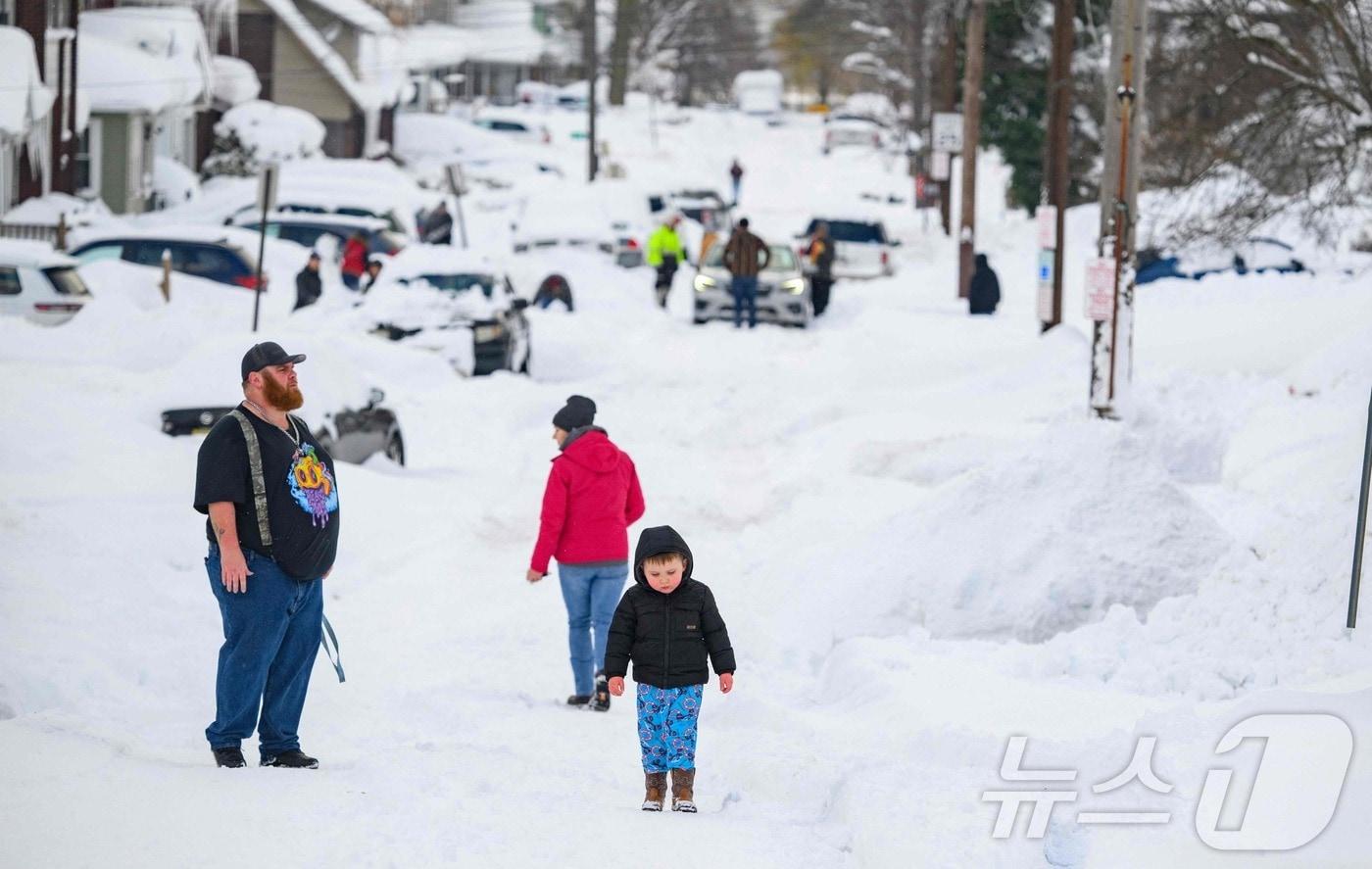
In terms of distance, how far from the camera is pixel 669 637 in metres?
6.80

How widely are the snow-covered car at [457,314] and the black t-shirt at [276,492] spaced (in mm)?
13660

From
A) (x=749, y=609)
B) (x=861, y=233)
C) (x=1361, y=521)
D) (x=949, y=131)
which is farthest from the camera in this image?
(x=861, y=233)

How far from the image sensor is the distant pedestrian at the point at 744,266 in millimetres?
25969

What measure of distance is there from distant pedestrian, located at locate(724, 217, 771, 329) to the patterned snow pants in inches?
763

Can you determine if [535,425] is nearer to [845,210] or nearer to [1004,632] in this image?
[1004,632]

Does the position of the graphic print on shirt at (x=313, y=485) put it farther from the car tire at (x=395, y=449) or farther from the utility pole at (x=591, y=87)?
the utility pole at (x=591, y=87)

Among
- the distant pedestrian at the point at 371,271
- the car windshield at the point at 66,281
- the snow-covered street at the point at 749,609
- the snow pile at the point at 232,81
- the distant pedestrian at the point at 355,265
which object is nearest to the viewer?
the snow-covered street at the point at 749,609

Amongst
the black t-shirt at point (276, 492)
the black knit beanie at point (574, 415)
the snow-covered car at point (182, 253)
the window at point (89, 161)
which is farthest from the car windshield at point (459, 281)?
the window at point (89, 161)

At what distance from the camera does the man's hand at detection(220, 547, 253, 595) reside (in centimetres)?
642

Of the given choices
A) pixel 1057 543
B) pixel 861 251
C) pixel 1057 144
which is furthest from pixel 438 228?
pixel 1057 543

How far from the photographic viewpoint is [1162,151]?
29062 millimetres

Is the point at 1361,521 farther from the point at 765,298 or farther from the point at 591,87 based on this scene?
the point at 591,87

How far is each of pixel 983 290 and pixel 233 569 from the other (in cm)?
2099

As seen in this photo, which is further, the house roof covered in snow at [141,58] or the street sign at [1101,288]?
the house roof covered in snow at [141,58]
